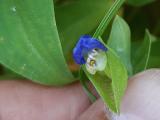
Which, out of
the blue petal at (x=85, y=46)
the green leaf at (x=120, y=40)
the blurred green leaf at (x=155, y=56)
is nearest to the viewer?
the blue petal at (x=85, y=46)

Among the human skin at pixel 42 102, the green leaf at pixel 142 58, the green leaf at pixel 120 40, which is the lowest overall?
the human skin at pixel 42 102

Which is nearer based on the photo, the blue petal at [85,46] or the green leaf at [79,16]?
the blue petal at [85,46]

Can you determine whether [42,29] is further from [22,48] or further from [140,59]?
[140,59]

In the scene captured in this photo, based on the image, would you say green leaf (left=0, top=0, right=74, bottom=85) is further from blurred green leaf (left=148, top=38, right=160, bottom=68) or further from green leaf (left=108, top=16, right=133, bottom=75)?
blurred green leaf (left=148, top=38, right=160, bottom=68)

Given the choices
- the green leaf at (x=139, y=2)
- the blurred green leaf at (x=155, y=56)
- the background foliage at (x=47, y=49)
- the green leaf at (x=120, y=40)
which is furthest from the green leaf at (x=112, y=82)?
the green leaf at (x=139, y=2)

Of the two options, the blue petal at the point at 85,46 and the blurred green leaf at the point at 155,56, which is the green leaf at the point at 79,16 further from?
the blue petal at the point at 85,46

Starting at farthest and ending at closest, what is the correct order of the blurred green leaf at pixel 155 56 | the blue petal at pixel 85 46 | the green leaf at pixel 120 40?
1. the blurred green leaf at pixel 155 56
2. the green leaf at pixel 120 40
3. the blue petal at pixel 85 46

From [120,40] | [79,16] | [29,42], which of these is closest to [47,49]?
[29,42]

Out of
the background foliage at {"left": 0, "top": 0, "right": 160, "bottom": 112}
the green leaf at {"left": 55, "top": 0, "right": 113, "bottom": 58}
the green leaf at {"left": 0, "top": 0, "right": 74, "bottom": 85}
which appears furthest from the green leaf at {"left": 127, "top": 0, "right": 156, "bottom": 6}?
the green leaf at {"left": 0, "top": 0, "right": 74, "bottom": 85}

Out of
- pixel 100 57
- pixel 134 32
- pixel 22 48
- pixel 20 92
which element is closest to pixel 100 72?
pixel 100 57
